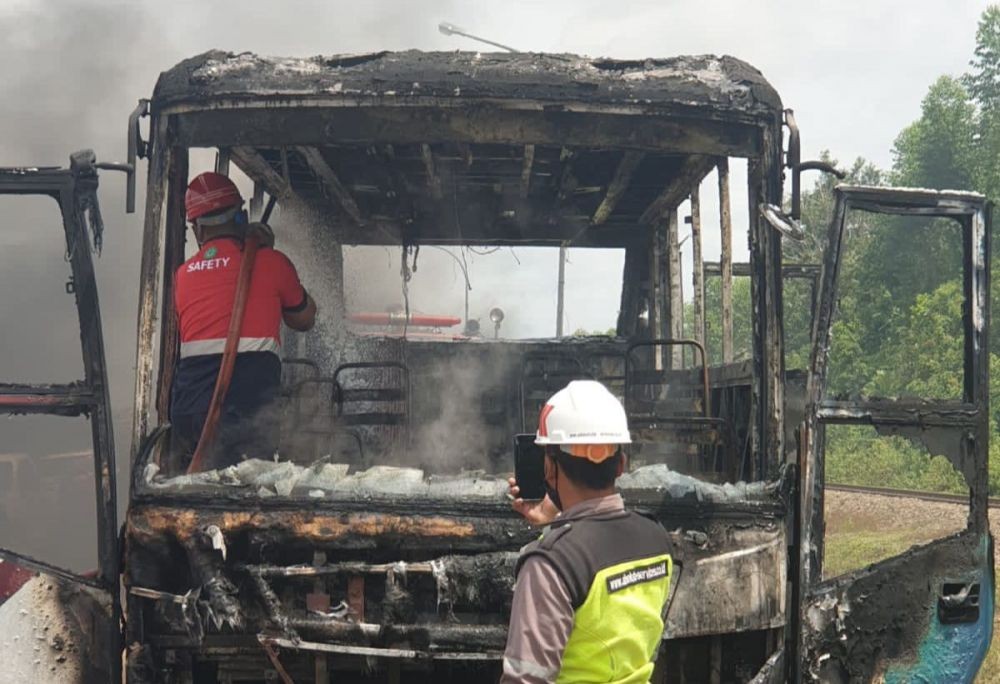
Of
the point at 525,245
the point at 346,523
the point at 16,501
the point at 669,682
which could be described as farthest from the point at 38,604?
the point at 16,501

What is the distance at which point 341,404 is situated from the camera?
6.12 m

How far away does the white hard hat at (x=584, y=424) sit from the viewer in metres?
2.29

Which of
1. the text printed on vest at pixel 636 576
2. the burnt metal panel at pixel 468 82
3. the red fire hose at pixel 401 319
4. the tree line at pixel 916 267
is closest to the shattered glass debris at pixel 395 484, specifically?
the text printed on vest at pixel 636 576

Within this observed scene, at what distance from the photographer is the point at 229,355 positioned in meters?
4.35

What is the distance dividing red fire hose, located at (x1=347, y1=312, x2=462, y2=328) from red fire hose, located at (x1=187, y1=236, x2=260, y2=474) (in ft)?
6.82

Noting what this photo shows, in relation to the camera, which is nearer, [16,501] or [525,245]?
[525,245]

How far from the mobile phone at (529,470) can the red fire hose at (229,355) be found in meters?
1.80

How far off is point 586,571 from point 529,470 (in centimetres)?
83

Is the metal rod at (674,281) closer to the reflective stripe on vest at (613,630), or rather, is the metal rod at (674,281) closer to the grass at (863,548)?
the reflective stripe on vest at (613,630)

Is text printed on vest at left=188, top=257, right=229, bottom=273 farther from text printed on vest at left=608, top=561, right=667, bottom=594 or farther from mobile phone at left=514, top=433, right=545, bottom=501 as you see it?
text printed on vest at left=608, top=561, right=667, bottom=594

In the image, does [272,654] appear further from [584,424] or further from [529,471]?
[584,424]

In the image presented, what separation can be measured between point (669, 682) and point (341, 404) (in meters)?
3.02

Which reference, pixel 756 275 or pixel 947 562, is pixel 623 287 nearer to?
pixel 756 275

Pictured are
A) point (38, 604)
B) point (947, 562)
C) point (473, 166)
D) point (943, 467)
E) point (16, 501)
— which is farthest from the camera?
point (943, 467)
